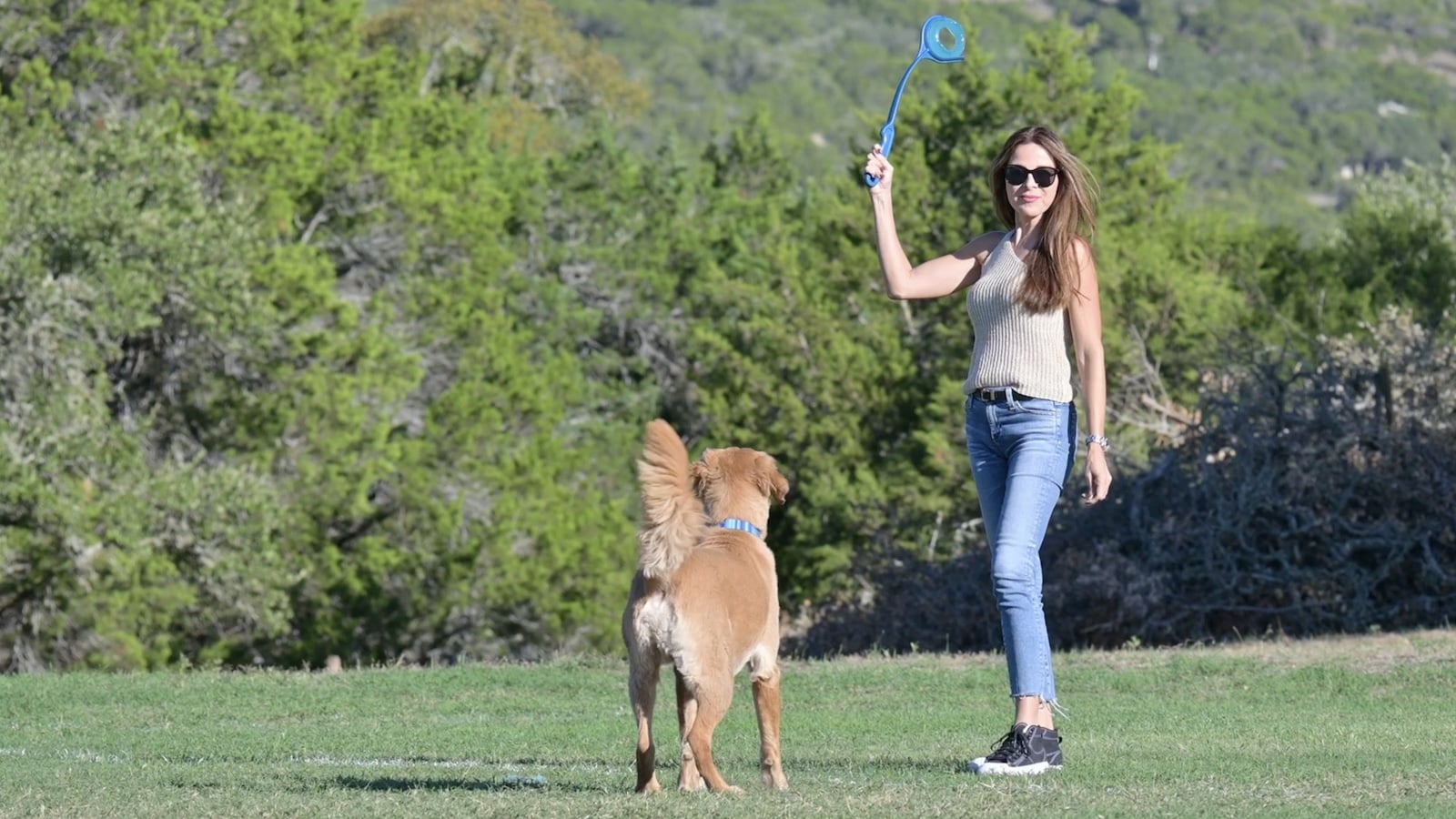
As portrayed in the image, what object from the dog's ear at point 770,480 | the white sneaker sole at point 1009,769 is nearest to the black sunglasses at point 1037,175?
the dog's ear at point 770,480

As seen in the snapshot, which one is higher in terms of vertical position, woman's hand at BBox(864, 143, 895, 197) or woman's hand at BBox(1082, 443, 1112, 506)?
woman's hand at BBox(864, 143, 895, 197)

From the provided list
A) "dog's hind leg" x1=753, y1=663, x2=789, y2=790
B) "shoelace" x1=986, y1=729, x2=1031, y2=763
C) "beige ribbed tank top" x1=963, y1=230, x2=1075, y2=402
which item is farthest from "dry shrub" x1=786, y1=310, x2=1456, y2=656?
"dog's hind leg" x1=753, y1=663, x2=789, y2=790

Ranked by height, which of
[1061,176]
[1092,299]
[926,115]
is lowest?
[1092,299]

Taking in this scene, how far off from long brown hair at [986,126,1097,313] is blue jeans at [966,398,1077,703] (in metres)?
0.38

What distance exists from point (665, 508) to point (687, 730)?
2.39ft

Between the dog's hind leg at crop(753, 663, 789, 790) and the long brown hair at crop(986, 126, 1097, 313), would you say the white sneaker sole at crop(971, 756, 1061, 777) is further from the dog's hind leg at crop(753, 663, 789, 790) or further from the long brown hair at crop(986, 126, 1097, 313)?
the long brown hair at crop(986, 126, 1097, 313)

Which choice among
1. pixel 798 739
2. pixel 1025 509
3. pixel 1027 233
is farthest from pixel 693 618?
pixel 798 739

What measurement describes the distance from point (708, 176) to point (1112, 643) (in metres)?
36.9

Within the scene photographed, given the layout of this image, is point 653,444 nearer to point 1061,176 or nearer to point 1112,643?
point 1061,176

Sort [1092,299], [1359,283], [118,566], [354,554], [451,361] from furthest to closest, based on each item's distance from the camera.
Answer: [1359,283]
[451,361]
[354,554]
[118,566]
[1092,299]

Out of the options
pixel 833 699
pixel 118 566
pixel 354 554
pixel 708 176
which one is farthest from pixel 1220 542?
pixel 708 176

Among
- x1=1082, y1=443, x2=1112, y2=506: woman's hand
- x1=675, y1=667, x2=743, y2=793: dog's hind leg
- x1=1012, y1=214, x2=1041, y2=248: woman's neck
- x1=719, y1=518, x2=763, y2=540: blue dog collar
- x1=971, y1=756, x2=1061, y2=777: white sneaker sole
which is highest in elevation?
x1=1012, y1=214, x2=1041, y2=248: woman's neck

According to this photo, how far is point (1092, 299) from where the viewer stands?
7.34 meters

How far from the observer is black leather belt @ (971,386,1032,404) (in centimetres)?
722
